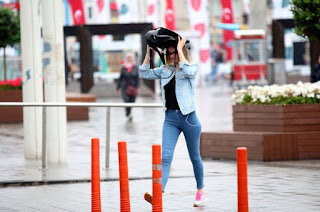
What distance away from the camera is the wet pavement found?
32.2 ft

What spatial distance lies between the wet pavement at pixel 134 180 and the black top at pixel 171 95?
3.33ft

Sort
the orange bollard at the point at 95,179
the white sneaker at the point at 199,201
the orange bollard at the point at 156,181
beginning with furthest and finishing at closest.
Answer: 1. the white sneaker at the point at 199,201
2. the orange bollard at the point at 95,179
3. the orange bollard at the point at 156,181

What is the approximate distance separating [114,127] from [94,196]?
514 centimetres

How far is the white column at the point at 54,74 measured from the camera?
13742 millimetres

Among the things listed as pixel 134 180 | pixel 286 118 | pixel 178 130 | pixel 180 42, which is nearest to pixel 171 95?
pixel 178 130

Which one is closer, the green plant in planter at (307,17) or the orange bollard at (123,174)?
the orange bollard at (123,174)

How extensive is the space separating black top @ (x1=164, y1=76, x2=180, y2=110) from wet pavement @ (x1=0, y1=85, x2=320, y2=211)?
1014 millimetres

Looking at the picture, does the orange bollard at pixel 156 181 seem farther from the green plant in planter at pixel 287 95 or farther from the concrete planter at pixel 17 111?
the green plant in planter at pixel 287 95

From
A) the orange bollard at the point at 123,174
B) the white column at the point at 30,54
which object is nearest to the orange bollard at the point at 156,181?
the orange bollard at the point at 123,174

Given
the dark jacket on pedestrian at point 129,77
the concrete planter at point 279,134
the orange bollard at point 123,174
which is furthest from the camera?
the dark jacket on pedestrian at point 129,77

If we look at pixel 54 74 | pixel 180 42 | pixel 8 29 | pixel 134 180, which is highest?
pixel 8 29

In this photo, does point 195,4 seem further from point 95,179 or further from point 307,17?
point 95,179

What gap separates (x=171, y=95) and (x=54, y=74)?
4880 mm

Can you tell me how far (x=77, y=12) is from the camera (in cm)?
4028
